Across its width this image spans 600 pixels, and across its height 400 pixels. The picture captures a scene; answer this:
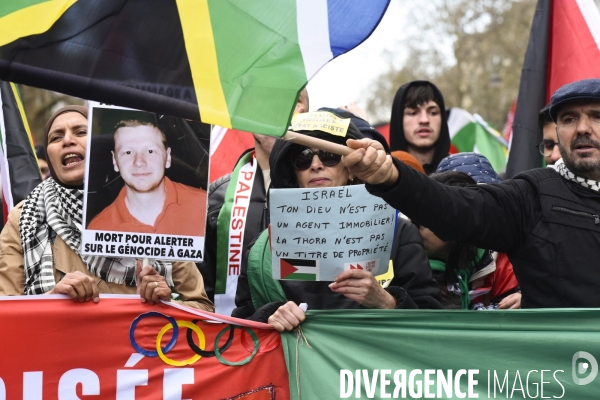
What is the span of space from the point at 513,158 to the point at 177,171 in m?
2.92

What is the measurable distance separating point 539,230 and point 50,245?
1974mm

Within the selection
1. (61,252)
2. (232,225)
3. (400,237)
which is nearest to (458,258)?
(400,237)

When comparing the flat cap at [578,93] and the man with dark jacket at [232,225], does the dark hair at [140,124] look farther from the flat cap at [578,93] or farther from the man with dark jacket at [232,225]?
the flat cap at [578,93]

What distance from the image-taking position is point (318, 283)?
13.1 ft

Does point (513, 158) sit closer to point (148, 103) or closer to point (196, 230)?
point (196, 230)

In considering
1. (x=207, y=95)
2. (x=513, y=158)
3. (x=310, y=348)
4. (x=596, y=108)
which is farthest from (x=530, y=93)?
(x=207, y=95)

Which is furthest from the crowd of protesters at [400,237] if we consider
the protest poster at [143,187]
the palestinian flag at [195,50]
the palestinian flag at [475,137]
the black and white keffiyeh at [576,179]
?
the palestinian flag at [475,137]

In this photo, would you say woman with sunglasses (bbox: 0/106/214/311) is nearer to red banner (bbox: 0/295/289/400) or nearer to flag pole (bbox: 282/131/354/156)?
red banner (bbox: 0/295/289/400)

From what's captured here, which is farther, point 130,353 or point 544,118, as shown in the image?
point 544,118

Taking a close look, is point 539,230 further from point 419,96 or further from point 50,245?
point 419,96

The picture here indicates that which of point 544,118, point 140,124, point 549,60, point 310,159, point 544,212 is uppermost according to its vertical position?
point 549,60

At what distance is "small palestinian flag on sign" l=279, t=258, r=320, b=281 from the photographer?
145 inches

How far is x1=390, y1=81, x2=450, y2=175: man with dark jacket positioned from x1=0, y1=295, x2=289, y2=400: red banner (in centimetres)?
273

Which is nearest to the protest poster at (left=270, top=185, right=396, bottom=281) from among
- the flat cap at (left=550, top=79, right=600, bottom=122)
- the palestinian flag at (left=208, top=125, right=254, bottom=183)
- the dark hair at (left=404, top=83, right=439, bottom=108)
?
the flat cap at (left=550, top=79, right=600, bottom=122)
